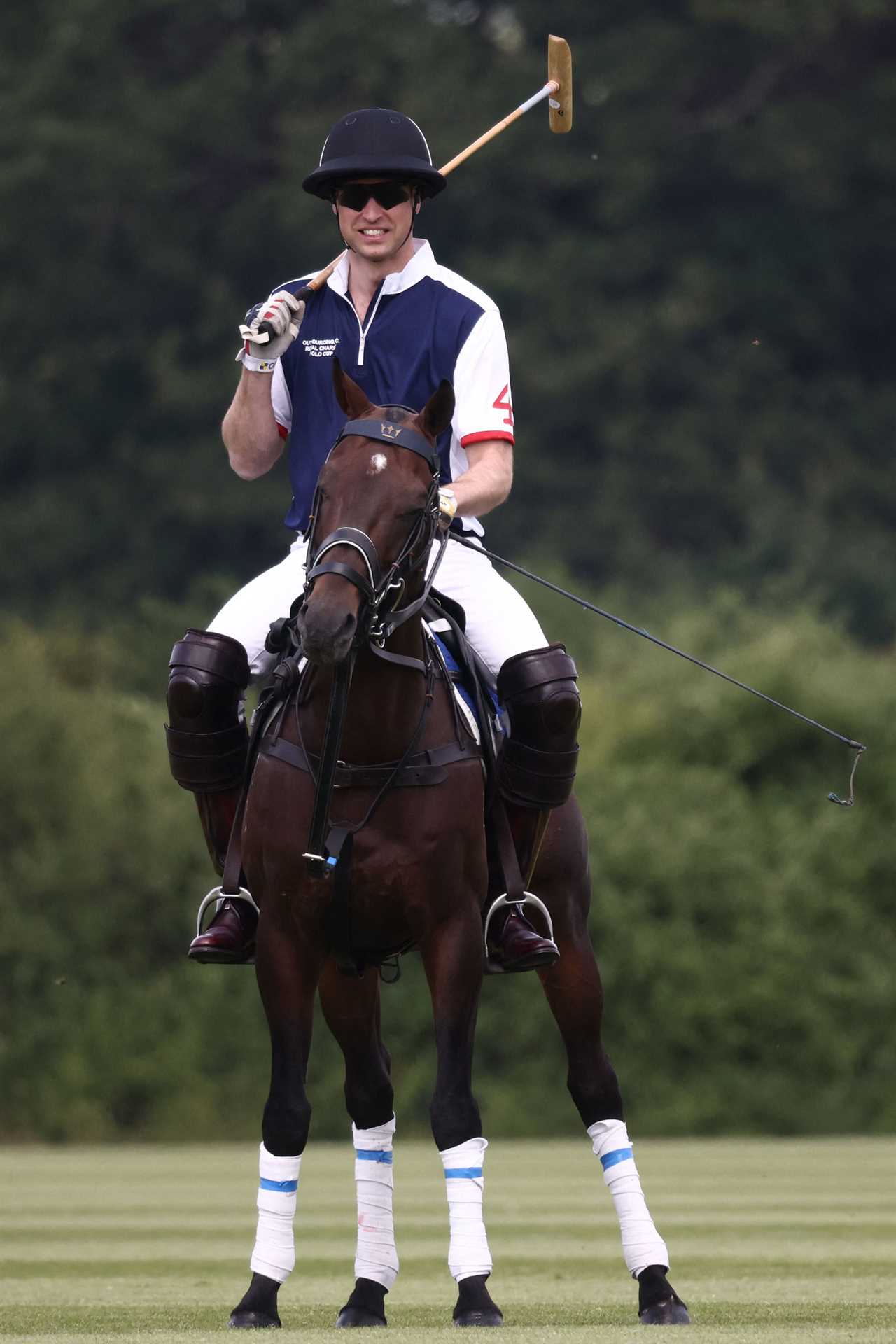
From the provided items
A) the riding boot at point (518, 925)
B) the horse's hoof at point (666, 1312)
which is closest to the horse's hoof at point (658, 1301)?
the horse's hoof at point (666, 1312)

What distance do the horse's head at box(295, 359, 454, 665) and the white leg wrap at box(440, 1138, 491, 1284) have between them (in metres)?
1.16

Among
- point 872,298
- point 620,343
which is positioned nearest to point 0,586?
point 620,343

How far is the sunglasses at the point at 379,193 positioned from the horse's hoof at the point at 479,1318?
2542 mm

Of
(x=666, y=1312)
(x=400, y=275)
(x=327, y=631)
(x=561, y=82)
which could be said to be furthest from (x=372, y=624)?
(x=561, y=82)

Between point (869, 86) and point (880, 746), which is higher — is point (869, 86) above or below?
above

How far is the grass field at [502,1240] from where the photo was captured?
6.57m

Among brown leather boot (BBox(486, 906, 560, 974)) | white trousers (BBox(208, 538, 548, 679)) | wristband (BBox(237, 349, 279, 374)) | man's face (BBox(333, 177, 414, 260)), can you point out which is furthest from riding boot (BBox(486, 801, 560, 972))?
man's face (BBox(333, 177, 414, 260))

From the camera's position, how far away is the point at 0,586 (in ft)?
88.3

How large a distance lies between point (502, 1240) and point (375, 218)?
14.2 feet

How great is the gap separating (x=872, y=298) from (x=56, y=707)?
44.8ft

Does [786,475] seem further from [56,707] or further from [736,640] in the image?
[56,707]

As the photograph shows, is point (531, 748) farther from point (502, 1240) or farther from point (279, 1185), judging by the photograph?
point (502, 1240)

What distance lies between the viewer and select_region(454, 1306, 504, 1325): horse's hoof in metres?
5.98

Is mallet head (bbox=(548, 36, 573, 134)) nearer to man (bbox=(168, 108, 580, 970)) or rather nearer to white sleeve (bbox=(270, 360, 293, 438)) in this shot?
man (bbox=(168, 108, 580, 970))
